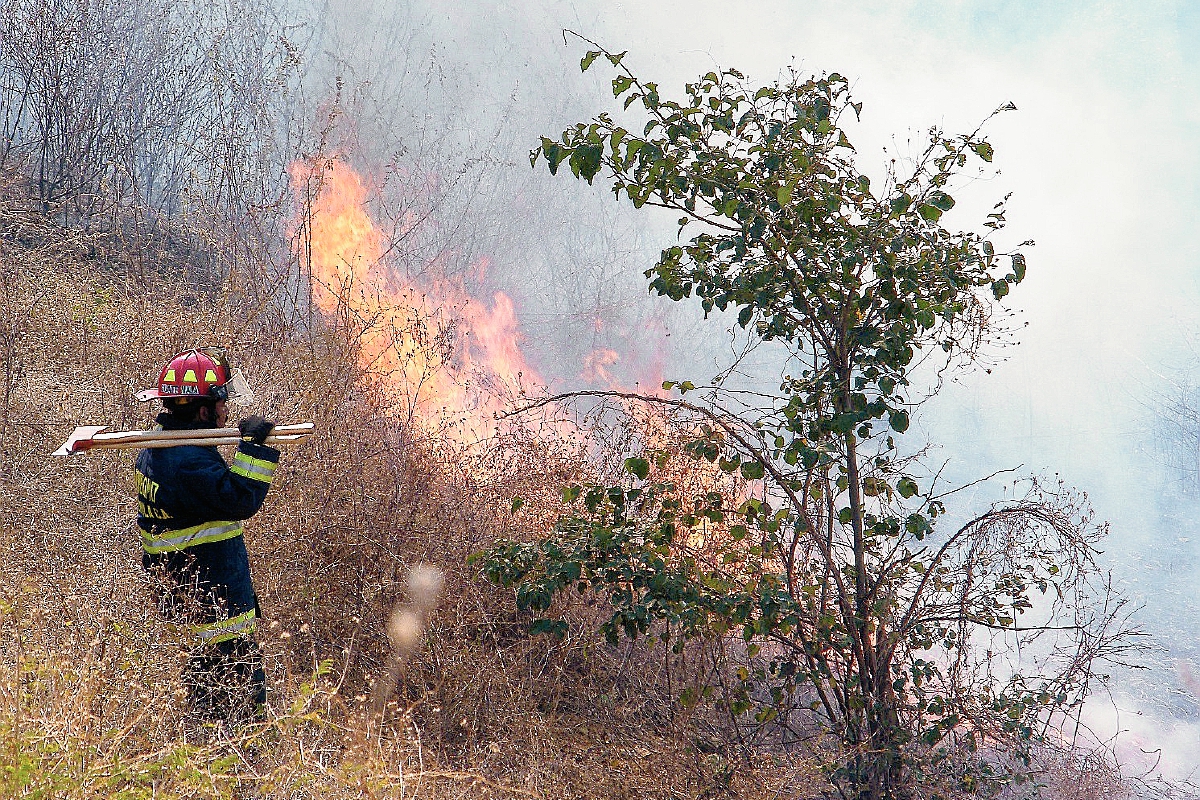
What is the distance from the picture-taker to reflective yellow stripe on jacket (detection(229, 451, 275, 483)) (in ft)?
11.4

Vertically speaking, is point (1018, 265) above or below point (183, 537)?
above

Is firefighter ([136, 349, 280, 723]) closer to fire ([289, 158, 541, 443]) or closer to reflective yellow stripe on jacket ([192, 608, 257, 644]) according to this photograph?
reflective yellow stripe on jacket ([192, 608, 257, 644])

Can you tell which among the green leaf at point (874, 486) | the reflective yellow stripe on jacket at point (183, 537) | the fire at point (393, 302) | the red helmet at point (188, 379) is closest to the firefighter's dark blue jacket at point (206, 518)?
the reflective yellow stripe on jacket at point (183, 537)

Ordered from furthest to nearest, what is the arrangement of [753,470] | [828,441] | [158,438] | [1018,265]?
[753,470], [828,441], [158,438], [1018,265]

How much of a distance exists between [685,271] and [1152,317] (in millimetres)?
12925

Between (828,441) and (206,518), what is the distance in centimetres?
250

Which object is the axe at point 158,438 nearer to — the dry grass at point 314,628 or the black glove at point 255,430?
the black glove at point 255,430

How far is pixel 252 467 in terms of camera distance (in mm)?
3486

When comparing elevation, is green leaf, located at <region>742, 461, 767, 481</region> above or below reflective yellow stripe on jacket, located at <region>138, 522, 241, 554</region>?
above

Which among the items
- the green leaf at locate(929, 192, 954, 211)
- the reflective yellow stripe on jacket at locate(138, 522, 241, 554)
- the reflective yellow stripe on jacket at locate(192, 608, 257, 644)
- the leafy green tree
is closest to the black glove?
the reflective yellow stripe on jacket at locate(138, 522, 241, 554)

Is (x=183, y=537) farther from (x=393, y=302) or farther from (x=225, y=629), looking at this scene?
(x=393, y=302)

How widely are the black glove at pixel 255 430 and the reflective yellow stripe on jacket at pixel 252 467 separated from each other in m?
0.07

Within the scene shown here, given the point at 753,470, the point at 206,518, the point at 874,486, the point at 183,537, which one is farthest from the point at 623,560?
the point at 183,537

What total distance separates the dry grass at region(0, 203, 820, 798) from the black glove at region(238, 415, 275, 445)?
75cm
